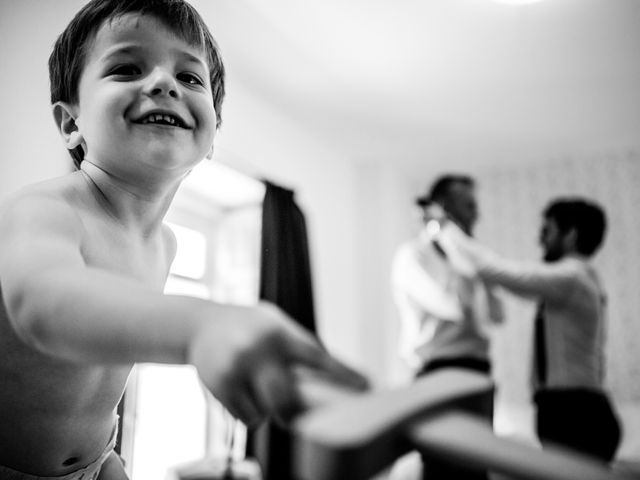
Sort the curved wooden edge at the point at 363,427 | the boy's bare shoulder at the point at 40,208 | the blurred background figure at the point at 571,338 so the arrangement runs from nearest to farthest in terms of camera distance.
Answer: the curved wooden edge at the point at 363,427
the boy's bare shoulder at the point at 40,208
the blurred background figure at the point at 571,338

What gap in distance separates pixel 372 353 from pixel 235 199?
5.04 ft

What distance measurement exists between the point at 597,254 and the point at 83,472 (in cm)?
376

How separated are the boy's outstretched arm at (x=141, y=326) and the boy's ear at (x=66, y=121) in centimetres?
14

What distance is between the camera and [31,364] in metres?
0.32

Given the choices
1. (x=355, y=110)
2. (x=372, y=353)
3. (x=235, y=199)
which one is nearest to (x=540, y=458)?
(x=235, y=199)

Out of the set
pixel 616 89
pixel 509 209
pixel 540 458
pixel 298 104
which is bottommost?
pixel 540 458

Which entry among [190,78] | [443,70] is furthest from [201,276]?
[190,78]

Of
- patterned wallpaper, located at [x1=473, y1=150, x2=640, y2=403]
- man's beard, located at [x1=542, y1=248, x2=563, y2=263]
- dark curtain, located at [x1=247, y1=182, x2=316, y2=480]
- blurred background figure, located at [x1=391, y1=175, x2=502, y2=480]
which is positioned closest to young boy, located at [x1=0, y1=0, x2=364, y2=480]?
blurred background figure, located at [x1=391, y1=175, x2=502, y2=480]

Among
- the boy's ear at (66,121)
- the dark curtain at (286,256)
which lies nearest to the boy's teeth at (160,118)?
the boy's ear at (66,121)

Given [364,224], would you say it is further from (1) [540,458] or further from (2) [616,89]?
(1) [540,458]

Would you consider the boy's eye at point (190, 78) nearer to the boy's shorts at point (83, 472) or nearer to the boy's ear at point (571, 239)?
the boy's shorts at point (83, 472)

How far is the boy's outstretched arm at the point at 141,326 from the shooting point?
0.12 m

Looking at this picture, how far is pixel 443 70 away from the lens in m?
2.56

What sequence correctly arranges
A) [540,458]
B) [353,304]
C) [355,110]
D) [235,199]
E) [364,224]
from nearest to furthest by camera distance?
[540,458] → [235,199] → [355,110] → [353,304] → [364,224]
